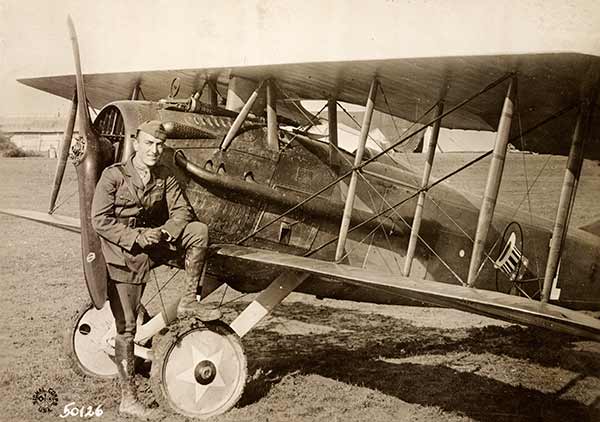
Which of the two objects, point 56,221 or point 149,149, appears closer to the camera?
point 149,149

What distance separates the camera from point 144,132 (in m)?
3.94

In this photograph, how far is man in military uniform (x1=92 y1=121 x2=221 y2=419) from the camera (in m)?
3.87

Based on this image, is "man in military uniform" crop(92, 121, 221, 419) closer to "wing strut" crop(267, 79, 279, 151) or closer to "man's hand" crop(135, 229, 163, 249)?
"man's hand" crop(135, 229, 163, 249)

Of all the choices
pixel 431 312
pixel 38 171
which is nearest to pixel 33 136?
Answer: pixel 38 171

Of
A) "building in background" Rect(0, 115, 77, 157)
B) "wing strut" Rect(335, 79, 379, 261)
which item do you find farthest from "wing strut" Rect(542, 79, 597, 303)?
"building in background" Rect(0, 115, 77, 157)

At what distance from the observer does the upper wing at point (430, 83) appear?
14.0ft

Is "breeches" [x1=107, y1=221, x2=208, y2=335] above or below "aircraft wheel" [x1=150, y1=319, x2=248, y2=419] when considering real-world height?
above

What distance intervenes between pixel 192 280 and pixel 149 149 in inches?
37.8

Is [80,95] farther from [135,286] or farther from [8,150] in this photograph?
[8,150]

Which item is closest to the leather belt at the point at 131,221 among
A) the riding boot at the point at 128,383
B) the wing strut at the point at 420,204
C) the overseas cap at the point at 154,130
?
the overseas cap at the point at 154,130

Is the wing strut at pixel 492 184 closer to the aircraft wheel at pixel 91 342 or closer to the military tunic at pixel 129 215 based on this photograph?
the military tunic at pixel 129 215

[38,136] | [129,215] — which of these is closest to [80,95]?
[129,215]

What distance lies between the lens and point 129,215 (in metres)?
4.00

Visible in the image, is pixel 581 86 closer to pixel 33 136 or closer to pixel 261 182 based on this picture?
pixel 261 182
